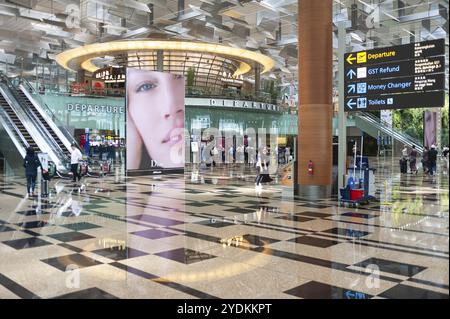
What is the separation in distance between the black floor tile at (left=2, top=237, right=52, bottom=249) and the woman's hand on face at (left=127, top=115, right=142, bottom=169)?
41.3ft

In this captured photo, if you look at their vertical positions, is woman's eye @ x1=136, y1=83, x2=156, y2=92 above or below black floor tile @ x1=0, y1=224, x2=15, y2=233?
above

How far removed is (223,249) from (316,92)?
692 cm

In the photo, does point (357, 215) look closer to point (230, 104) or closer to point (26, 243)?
point (26, 243)

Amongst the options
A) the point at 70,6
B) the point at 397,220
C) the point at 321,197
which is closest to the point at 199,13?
the point at 70,6

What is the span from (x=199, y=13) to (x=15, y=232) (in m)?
16.9

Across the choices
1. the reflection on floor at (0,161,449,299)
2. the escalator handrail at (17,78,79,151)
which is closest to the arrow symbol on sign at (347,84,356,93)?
the reflection on floor at (0,161,449,299)

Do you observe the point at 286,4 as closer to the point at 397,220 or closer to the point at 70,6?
the point at 70,6

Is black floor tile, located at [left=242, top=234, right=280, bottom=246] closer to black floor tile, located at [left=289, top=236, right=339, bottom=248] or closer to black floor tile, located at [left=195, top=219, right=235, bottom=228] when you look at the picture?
black floor tile, located at [left=289, top=236, right=339, bottom=248]

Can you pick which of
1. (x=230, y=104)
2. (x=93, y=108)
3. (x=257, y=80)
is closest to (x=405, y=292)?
(x=93, y=108)

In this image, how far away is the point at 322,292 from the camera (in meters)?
4.14

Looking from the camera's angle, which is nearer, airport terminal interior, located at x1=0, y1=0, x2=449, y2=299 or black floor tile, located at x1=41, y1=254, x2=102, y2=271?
airport terminal interior, located at x1=0, y1=0, x2=449, y2=299

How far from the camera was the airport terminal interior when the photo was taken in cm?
450

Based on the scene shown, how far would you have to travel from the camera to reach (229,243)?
6.28 m

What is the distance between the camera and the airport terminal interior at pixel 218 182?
14.8 ft
